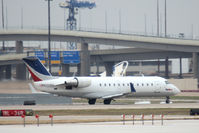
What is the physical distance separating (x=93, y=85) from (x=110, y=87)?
2.16 m

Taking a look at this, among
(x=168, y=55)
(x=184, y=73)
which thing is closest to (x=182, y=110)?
(x=168, y=55)

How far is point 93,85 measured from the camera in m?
65.8

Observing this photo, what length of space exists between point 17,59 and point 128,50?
29.9 m

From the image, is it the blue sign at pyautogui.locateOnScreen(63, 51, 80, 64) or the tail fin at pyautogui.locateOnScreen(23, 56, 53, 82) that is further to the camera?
the blue sign at pyautogui.locateOnScreen(63, 51, 80, 64)

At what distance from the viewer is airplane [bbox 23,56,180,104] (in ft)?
210

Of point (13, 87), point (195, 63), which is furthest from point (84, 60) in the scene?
point (13, 87)

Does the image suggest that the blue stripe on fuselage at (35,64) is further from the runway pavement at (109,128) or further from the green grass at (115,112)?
the runway pavement at (109,128)

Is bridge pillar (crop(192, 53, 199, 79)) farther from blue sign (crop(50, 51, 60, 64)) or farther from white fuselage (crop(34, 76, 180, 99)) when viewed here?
white fuselage (crop(34, 76, 180, 99))

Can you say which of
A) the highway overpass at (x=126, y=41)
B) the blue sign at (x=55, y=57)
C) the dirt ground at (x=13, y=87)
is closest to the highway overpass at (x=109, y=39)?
the highway overpass at (x=126, y=41)

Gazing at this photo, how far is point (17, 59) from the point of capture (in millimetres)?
124625

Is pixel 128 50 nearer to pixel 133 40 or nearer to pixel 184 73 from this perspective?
pixel 133 40

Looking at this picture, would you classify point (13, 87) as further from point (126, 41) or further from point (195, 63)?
point (195, 63)

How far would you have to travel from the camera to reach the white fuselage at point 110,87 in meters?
64.0

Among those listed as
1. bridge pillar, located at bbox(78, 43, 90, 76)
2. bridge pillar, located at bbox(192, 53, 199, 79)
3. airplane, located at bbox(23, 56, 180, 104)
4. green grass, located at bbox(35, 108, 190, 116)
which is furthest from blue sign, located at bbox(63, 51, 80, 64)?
green grass, located at bbox(35, 108, 190, 116)
